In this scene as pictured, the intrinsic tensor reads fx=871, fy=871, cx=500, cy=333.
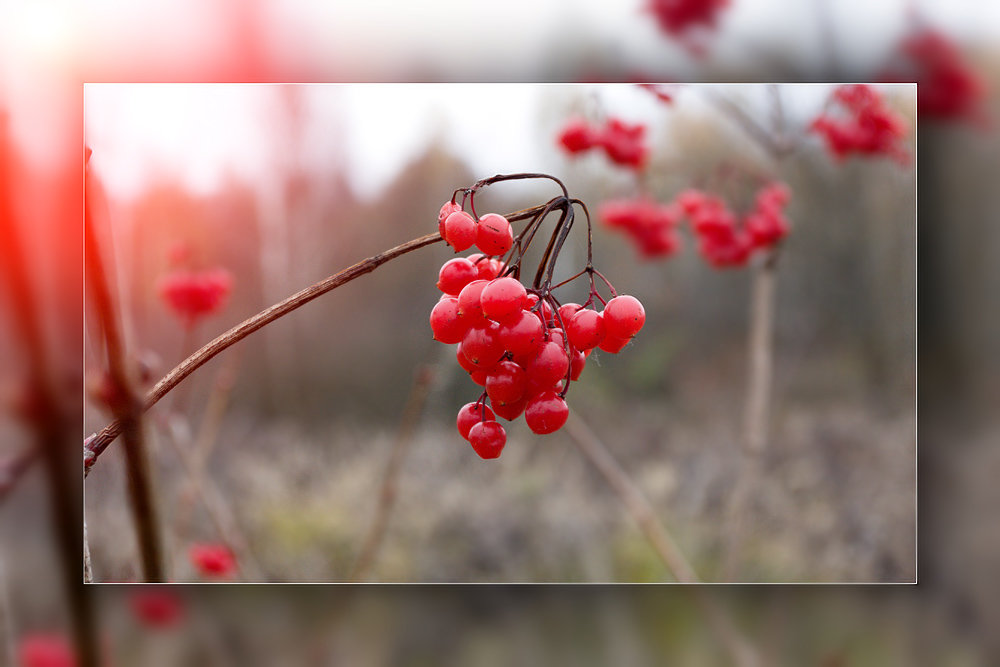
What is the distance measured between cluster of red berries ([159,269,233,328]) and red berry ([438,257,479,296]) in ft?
3.70

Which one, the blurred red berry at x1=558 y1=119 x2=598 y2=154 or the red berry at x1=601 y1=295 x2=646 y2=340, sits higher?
the blurred red berry at x1=558 y1=119 x2=598 y2=154

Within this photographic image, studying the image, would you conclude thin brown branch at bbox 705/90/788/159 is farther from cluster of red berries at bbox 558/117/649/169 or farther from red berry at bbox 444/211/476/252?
red berry at bbox 444/211/476/252

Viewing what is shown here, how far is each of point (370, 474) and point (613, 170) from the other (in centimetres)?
95

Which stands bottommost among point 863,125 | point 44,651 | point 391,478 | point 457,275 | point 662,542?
point 44,651

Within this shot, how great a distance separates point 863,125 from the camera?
1979mm

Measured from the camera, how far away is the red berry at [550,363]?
3.16 feet

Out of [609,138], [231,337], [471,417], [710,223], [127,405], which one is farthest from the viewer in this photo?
[710,223]

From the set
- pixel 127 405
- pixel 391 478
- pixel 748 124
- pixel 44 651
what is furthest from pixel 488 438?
pixel 44 651

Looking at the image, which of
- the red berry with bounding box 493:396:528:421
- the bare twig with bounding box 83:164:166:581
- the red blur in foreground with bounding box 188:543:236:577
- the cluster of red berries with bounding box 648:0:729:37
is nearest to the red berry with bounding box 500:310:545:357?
the red berry with bounding box 493:396:528:421

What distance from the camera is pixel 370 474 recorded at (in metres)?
2.05

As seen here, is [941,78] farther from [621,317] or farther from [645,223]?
[621,317]

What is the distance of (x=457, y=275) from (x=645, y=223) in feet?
4.10

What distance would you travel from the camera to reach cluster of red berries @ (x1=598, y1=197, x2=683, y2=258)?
2.15 metres

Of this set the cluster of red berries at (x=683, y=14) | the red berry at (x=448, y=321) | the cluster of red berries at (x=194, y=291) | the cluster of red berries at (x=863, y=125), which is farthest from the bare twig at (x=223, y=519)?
the cluster of red berries at (x=863, y=125)
